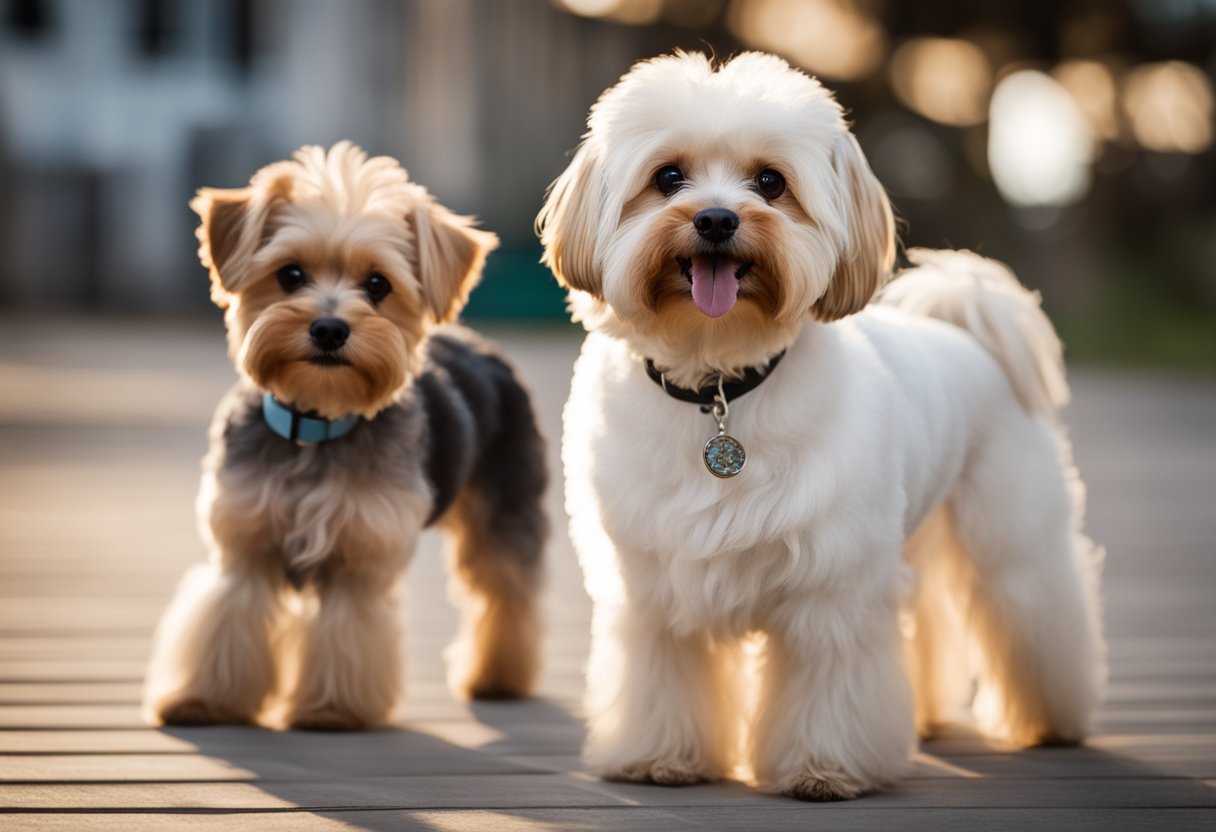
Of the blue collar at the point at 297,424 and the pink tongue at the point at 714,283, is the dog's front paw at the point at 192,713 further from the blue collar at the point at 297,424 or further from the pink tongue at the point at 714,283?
the pink tongue at the point at 714,283

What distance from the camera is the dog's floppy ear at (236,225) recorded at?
14.2 ft

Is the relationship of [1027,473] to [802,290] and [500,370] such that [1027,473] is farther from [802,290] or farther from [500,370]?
[500,370]

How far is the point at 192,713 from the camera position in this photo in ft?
14.3

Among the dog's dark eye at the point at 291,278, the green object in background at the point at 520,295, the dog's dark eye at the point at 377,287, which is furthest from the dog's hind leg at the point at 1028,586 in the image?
the green object in background at the point at 520,295

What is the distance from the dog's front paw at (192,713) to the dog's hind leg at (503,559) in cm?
83

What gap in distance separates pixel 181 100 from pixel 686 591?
72.4 feet

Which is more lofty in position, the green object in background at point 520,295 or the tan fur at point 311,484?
the green object in background at point 520,295

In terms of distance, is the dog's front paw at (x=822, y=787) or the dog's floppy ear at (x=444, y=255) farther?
the dog's floppy ear at (x=444, y=255)

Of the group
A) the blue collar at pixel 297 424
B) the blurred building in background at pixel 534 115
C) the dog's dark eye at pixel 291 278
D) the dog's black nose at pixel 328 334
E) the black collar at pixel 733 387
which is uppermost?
the blurred building in background at pixel 534 115

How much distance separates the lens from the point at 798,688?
3.77m

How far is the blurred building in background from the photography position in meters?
23.8

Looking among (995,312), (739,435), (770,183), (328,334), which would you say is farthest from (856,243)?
(328,334)

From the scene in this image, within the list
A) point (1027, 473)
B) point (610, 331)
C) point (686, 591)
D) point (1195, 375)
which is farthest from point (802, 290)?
point (1195, 375)

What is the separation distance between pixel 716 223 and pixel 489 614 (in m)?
1.94
